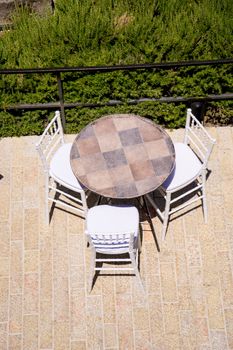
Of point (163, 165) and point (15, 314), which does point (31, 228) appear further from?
point (163, 165)

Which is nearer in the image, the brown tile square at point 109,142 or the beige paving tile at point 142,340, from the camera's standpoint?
the beige paving tile at point 142,340

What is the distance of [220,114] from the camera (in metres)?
6.87

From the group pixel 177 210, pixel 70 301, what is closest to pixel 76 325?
pixel 70 301

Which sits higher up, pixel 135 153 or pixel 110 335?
pixel 135 153

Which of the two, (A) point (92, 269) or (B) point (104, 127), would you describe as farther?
(B) point (104, 127)

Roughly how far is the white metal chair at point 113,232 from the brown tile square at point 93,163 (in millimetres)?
403

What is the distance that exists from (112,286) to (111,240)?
0.78m

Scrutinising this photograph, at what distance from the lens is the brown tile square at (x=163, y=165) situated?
18.0ft

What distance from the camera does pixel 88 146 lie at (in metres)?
5.72

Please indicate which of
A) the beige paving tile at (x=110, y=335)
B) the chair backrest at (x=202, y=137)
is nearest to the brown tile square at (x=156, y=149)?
the chair backrest at (x=202, y=137)

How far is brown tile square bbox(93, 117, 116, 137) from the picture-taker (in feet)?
19.1

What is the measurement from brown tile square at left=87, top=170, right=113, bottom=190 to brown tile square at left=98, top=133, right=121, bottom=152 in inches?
12.0

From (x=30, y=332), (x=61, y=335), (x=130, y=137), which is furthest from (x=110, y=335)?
(x=130, y=137)

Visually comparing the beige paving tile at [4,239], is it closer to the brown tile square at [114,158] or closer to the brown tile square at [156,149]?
the brown tile square at [114,158]
